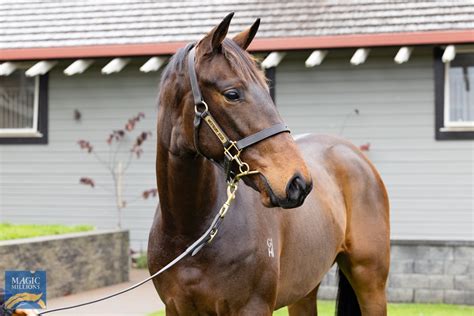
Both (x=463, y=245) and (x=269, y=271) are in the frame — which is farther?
(x=463, y=245)

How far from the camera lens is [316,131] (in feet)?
37.7

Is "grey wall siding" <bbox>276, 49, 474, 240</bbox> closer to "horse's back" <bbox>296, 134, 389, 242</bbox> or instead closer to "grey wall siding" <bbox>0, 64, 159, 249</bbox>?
"grey wall siding" <bbox>0, 64, 159, 249</bbox>

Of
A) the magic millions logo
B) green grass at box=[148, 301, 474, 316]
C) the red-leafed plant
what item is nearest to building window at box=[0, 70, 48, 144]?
the red-leafed plant

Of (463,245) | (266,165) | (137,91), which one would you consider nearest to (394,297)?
(463,245)

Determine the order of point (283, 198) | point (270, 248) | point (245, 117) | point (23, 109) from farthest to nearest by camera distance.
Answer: point (23, 109)
point (270, 248)
point (245, 117)
point (283, 198)

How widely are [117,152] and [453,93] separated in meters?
4.94

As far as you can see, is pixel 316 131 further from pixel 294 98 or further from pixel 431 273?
pixel 431 273

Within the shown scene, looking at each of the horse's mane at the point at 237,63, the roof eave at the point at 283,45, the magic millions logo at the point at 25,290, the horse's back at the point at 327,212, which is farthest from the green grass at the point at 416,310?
the horse's mane at the point at 237,63

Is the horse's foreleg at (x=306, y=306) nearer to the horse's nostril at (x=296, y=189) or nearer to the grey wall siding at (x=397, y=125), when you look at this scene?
the horse's nostril at (x=296, y=189)

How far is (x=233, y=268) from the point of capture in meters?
3.87

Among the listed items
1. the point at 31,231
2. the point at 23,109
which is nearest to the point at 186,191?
the point at 31,231

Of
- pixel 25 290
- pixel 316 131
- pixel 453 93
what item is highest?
pixel 453 93

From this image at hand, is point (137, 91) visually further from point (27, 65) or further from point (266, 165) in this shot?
point (266, 165)

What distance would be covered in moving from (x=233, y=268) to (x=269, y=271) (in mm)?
208
